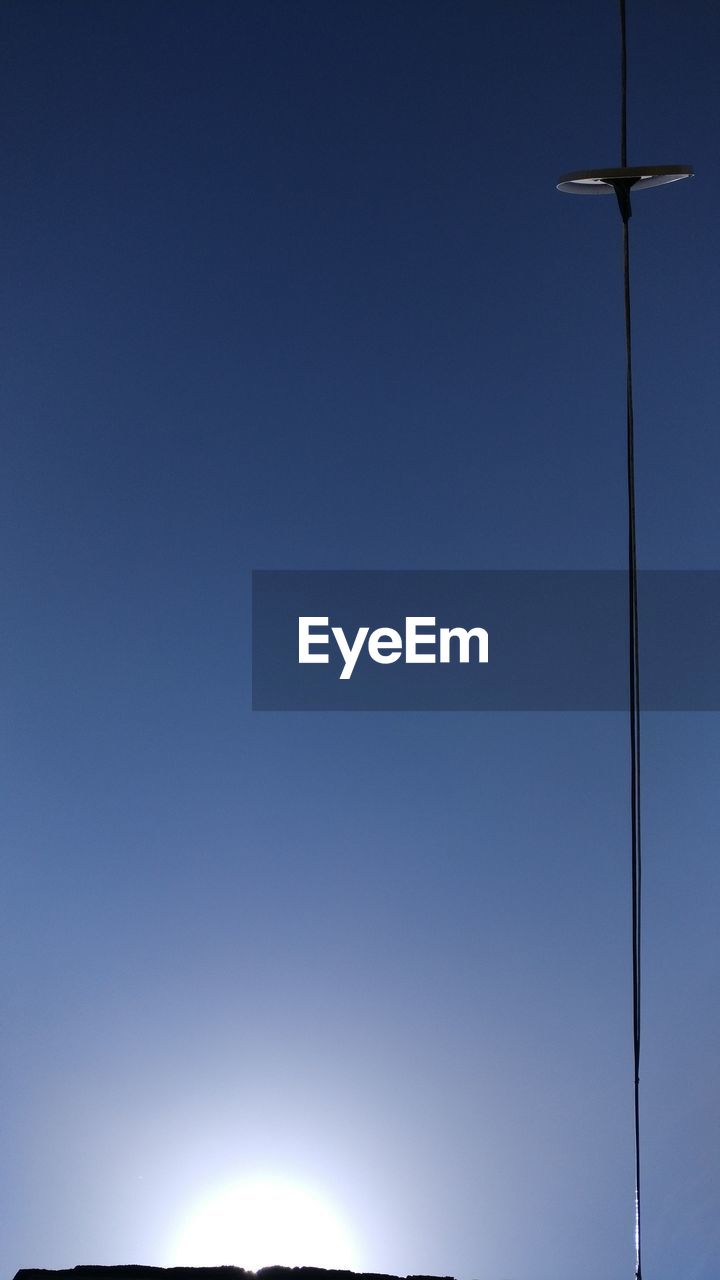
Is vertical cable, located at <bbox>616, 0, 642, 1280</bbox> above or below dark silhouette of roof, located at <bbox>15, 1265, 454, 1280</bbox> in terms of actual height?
above

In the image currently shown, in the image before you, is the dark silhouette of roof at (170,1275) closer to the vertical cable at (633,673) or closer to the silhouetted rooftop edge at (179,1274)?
the silhouetted rooftop edge at (179,1274)

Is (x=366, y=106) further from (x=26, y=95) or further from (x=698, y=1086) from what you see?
(x=698, y=1086)

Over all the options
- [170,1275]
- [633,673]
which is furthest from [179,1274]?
[633,673]

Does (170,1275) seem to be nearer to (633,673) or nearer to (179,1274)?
(179,1274)

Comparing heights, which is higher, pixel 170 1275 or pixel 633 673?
pixel 633 673

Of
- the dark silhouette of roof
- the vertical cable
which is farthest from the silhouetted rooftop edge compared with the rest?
the vertical cable

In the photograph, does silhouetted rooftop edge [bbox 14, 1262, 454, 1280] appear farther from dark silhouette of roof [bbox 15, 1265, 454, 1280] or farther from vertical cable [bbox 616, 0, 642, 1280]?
vertical cable [bbox 616, 0, 642, 1280]

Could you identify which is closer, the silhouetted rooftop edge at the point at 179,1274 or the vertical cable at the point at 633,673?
the silhouetted rooftop edge at the point at 179,1274

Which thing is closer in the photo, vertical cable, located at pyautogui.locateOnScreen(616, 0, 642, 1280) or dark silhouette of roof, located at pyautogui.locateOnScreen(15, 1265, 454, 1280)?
dark silhouette of roof, located at pyautogui.locateOnScreen(15, 1265, 454, 1280)

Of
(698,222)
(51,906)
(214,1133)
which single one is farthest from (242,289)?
(214,1133)

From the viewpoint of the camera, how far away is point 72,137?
317 centimetres

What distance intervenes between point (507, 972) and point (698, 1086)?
518mm

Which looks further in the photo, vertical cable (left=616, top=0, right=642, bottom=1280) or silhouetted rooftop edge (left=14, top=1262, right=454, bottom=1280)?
vertical cable (left=616, top=0, right=642, bottom=1280)

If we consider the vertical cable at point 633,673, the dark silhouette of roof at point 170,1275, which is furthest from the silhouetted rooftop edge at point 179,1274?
the vertical cable at point 633,673
